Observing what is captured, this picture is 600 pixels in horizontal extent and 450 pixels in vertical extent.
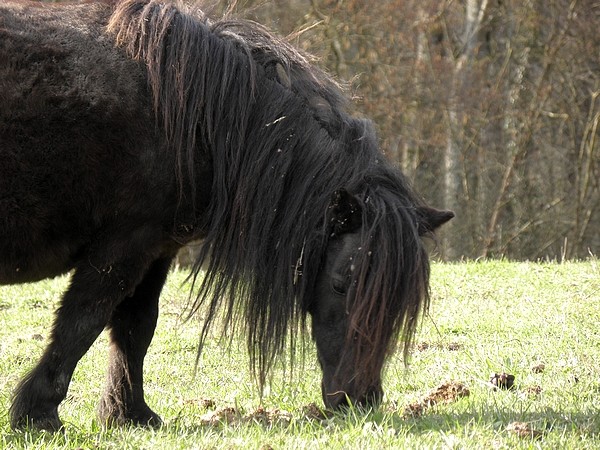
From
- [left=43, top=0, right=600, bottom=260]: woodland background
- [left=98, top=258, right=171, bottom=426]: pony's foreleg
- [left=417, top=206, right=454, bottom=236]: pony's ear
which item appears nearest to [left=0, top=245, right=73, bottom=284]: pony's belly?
[left=98, top=258, right=171, bottom=426]: pony's foreleg

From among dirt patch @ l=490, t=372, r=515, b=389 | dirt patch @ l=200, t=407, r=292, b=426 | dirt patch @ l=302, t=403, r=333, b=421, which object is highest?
dirt patch @ l=490, t=372, r=515, b=389

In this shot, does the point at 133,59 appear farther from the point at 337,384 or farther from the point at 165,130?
the point at 337,384

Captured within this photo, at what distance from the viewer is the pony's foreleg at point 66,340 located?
417 centimetres

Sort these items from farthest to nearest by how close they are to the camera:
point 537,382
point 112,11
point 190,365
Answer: point 190,365 → point 537,382 → point 112,11

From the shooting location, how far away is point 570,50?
14.9 m

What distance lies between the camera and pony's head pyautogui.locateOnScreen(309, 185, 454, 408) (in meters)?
4.15

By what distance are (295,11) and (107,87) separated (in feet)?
39.2

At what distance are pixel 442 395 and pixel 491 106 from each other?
1124 centimetres

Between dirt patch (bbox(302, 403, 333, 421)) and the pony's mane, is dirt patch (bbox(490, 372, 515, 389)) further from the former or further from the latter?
dirt patch (bbox(302, 403, 333, 421))

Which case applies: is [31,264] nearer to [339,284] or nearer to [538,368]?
[339,284]

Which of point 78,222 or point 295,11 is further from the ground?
point 295,11

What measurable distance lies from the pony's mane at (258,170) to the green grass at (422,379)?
31 centimetres

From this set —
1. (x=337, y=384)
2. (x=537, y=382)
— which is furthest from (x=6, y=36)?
(x=537, y=382)

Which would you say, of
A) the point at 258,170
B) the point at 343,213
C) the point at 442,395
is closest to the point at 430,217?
the point at 343,213
